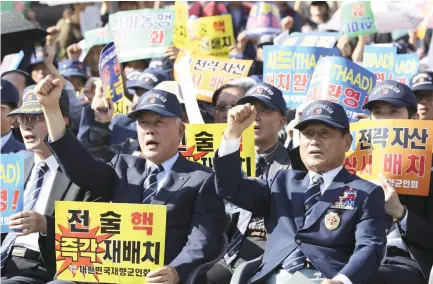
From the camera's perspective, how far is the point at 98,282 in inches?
261

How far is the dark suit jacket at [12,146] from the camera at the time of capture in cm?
848

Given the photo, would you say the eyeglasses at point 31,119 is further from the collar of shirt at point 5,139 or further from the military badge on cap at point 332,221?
the military badge on cap at point 332,221

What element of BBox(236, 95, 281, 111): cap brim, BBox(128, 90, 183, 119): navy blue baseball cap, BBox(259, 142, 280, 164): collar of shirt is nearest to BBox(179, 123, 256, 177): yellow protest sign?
BBox(236, 95, 281, 111): cap brim

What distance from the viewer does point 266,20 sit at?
44.0 feet

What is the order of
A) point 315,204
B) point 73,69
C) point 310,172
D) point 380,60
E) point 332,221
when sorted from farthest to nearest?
point 73,69, point 380,60, point 310,172, point 315,204, point 332,221

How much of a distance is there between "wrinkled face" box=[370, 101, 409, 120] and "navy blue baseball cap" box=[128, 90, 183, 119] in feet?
5.71

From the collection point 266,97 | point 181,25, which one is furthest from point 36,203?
point 181,25

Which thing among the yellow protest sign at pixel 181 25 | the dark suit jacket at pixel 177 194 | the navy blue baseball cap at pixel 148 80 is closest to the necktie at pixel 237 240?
the dark suit jacket at pixel 177 194

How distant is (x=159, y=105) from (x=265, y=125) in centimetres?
127

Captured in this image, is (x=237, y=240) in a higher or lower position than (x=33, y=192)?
lower

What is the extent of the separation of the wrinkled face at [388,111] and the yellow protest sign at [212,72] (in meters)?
2.50

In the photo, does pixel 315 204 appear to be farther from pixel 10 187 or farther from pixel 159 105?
pixel 10 187

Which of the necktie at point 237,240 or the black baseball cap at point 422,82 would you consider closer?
the necktie at point 237,240

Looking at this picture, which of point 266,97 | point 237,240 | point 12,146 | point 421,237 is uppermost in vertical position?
point 266,97
